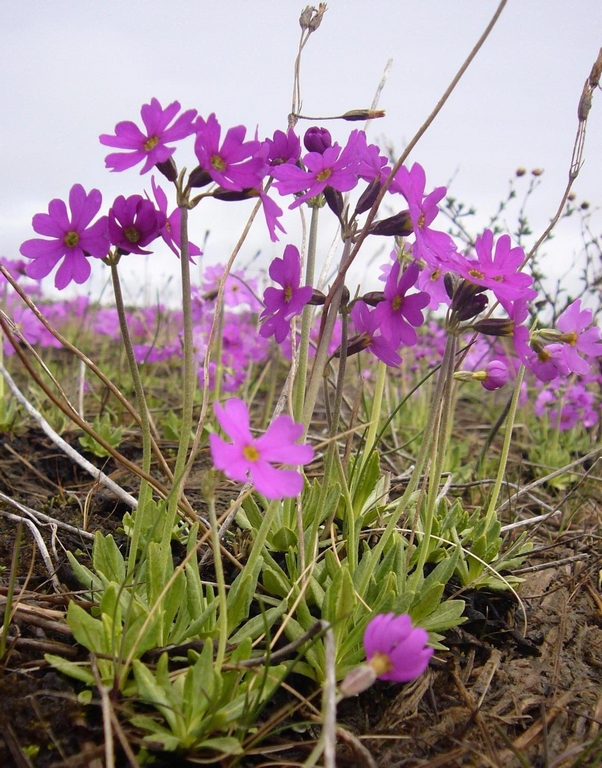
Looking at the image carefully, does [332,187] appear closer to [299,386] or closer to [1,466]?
[299,386]

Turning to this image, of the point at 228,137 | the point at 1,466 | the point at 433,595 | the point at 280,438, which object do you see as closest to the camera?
the point at 280,438

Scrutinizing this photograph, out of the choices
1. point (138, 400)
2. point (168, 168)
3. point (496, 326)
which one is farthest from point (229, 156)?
point (496, 326)

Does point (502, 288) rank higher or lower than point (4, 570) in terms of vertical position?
higher

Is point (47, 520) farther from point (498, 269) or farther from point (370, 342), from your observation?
point (498, 269)

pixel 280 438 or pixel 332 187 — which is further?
pixel 332 187

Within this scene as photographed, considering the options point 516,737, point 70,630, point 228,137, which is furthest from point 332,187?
point 516,737

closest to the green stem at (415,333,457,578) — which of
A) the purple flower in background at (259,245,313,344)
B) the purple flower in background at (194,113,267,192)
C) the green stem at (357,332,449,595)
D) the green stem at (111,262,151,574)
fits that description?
the green stem at (357,332,449,595)

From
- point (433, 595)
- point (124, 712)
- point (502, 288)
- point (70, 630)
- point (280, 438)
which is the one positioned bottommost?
point (124, 712)

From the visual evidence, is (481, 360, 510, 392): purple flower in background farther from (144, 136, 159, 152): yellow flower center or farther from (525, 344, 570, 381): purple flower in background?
(144, 136, 159, 152): yellow flower center

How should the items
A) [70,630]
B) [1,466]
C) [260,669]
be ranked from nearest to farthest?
1. [260,669]
2. [70,630]
3. [1,466]
